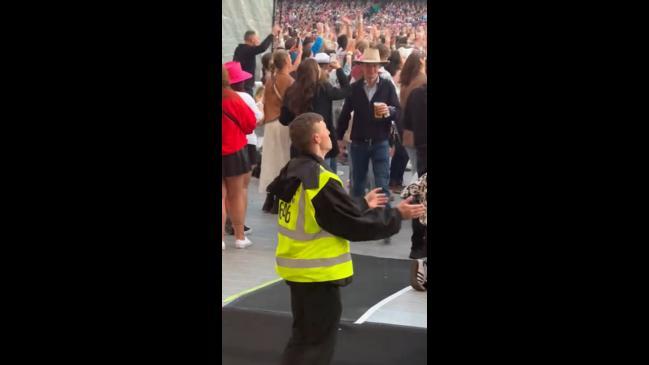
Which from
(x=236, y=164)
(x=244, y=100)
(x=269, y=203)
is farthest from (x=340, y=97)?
(x=269, y=203)

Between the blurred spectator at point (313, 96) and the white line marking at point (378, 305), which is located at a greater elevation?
the blurred spectator at point (313, 96)

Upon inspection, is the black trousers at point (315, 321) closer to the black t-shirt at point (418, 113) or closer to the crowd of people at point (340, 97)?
the crowd of people at point (340, 97)

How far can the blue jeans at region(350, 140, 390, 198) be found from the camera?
5551mm

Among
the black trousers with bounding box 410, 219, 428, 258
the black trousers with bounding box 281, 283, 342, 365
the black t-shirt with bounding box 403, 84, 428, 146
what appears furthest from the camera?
the black t-shirt with bounding box 403, 84, 428, 146

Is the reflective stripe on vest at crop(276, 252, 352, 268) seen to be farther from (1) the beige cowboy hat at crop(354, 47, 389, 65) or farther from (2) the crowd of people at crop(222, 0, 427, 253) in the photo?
(1) the beige cowboy hat at crop(354, 47, 389, 65)

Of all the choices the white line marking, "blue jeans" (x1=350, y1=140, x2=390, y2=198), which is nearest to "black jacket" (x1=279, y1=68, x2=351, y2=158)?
"blue jeans" (x1=350, y1=140, x2=390, y2=198)

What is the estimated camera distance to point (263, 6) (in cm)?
509

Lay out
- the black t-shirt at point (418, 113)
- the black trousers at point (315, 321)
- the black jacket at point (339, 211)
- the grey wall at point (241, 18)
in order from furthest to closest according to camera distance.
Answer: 1. the black t-shirt at point (418, 113)
2. the grey wall at point (241, 18)
3. the black trousers at point (315, 321)
4. the black jacket at point (339, 211)

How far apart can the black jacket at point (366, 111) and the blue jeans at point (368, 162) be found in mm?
55

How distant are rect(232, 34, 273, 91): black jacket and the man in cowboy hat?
59cm

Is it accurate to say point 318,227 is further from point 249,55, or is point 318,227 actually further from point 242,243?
point 249,55

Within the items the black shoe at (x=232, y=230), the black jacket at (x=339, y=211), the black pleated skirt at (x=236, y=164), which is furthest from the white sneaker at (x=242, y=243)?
the black jacket at (x=339, y=211)

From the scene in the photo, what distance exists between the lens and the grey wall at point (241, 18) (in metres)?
4.98
